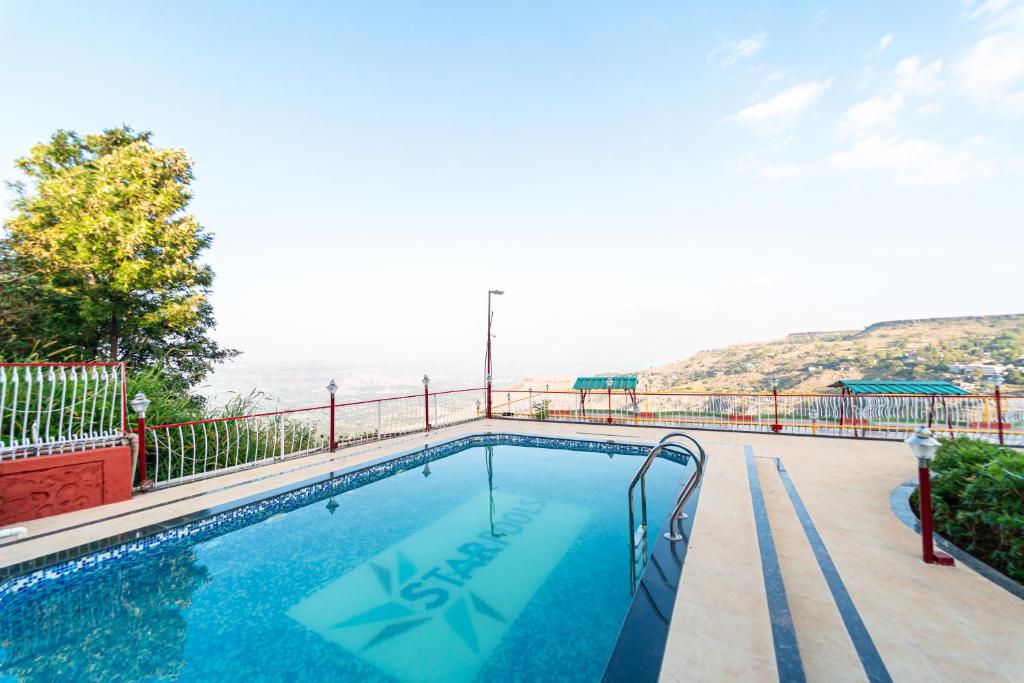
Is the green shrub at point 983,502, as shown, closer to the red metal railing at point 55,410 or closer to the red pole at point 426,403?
the red pole at point 426,403

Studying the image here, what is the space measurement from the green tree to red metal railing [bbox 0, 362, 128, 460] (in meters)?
5.25

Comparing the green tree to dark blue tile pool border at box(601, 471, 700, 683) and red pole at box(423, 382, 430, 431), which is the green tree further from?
dark blue tile pool border at box(601, 471, 700, 683)

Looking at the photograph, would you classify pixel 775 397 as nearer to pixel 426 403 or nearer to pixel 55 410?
pixel 426 403

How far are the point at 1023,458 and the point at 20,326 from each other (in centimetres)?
1555

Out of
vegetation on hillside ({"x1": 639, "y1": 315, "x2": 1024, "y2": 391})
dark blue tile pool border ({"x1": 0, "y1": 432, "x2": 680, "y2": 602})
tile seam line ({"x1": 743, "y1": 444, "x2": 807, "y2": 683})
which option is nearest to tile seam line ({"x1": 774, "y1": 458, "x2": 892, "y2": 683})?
tile seam line ({"x1": 743, "y1": 444, "x2": 807, "y2": 683})

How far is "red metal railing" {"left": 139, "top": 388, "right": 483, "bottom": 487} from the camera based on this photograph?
5.70 metres

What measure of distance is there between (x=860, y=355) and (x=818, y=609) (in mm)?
39089

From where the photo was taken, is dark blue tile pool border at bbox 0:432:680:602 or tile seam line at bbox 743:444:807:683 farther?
dark blue tile pool border at bbox 0:432:680:602

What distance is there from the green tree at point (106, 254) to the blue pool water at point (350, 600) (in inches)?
328

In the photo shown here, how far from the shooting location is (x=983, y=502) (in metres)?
3.05

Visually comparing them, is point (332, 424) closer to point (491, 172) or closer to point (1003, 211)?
point (491, 172)

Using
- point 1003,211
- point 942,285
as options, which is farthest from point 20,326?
point 942,285

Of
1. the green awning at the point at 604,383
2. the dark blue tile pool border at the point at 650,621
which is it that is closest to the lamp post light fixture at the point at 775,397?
the green awning at the point at 604,383

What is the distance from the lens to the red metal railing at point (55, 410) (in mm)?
4031
